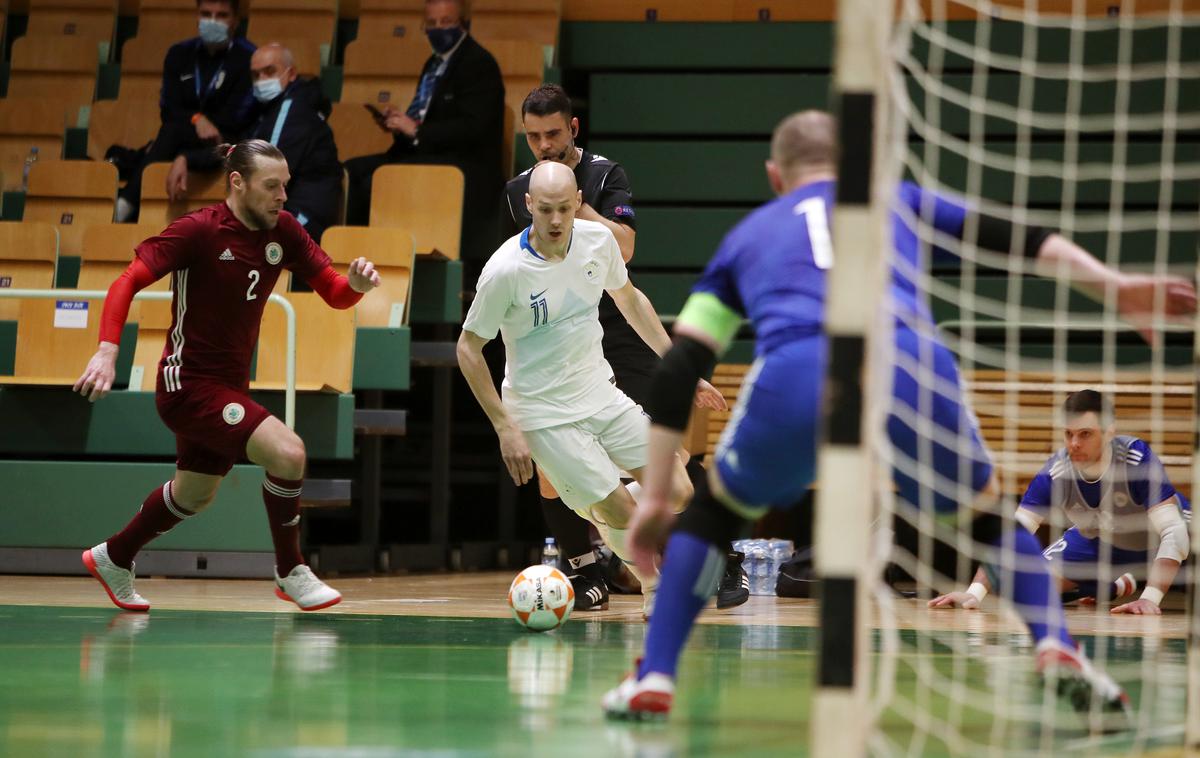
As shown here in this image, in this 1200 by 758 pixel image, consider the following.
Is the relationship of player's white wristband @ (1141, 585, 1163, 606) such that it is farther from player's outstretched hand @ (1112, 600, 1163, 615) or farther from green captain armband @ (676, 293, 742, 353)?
green captain armband @ (676, 293, 742, 353)

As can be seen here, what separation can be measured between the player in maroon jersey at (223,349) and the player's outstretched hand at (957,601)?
3.16 m

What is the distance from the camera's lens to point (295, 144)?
888 centimetres

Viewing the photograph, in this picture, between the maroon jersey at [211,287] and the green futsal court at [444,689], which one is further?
the maroon jersey at [211,287]

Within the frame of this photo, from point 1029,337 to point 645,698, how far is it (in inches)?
323

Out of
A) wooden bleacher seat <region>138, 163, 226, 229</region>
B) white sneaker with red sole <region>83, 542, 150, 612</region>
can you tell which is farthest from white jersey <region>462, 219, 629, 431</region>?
wooden bleacher seat <region>138, 163, 226, 229</region>

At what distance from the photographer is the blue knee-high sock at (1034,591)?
3.27 metres

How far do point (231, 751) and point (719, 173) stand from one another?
890 cm

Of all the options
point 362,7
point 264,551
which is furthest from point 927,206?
point 362,7

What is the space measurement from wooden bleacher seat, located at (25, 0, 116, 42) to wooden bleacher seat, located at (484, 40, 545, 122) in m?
3.58

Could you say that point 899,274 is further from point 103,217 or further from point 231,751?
point 103,217

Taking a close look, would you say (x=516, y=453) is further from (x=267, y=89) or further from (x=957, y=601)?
(x=267, y=89)

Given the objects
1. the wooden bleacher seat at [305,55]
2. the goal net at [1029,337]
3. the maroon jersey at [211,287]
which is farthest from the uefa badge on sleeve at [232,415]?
the wooden bleacher seat at [305,55]

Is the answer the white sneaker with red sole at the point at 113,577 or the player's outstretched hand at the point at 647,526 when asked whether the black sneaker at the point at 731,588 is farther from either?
the player's outstretched hand at the point at 647,526

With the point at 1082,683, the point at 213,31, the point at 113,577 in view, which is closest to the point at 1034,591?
the point at 1082,683
